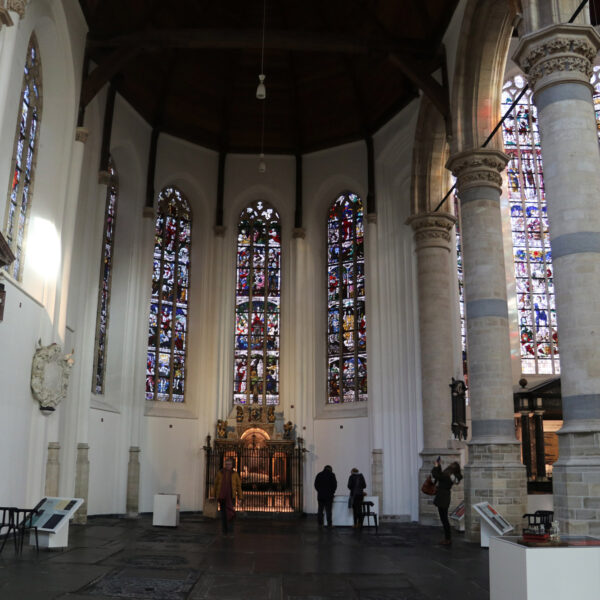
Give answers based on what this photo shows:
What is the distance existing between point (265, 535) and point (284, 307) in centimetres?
908

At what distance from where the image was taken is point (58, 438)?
14.4m

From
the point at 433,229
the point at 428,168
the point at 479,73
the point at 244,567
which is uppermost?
the point at 479,73

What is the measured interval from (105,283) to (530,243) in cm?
1302

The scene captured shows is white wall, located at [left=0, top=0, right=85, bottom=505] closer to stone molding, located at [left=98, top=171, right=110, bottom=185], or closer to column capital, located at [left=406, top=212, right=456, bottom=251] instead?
stone molding, located at [left=98, top=171, right=110, bottom=185]

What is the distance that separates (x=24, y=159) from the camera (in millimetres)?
12805

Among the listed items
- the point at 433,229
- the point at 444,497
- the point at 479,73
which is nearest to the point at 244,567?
the point at 444,497

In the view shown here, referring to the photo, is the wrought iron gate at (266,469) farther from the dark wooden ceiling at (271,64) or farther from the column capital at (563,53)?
the column capital at (563,53)

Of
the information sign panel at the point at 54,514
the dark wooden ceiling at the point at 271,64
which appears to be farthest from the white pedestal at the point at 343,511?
the dark wooden ceiling at the point at 271,64

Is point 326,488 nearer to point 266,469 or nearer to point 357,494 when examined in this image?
point 357,494

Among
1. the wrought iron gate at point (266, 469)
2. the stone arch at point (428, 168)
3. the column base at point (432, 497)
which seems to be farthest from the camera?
the wrought iron gate at point (266, 469)

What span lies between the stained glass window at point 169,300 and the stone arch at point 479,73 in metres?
9.89

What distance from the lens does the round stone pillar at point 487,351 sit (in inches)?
469

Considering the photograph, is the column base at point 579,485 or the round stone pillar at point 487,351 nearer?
the column base at point 579,485

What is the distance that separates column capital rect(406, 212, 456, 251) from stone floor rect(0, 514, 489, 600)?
7217 millimetres
